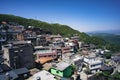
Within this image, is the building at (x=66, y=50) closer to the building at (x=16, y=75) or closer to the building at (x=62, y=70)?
the building at (x=62, y=70)

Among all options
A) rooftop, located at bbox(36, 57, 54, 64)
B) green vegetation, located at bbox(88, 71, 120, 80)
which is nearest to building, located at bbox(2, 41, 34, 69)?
rooftop, located at bbox(36, 57, 54, 64)

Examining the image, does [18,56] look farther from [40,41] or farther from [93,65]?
[40,41]

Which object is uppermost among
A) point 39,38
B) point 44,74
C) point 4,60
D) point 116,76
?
point 39,38

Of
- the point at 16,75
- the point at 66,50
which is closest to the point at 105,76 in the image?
the point at 66,50

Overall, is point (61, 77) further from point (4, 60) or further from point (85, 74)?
point (4, 60)

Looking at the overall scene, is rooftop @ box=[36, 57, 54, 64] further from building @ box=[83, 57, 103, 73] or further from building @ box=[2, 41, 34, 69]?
building @ box=[83, 57, 103, 73]

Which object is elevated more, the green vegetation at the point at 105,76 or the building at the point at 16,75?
the building at the point at 16,75

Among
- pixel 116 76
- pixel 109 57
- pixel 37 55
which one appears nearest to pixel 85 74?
pixel 116 76

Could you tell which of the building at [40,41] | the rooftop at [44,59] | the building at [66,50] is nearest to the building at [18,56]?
the rooftop at [44,59]
